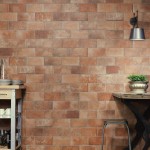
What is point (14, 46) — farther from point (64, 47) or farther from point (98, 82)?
point (98, 82)

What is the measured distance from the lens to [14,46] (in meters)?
5.30

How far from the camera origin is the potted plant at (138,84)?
4.87 metres

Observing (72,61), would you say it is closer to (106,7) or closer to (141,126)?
(106,7)

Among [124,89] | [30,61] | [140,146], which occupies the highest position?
[30,61]

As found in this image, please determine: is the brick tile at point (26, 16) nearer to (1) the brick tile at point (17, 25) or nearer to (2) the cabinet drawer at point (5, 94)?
(1) the brick tile at point (17, 25)

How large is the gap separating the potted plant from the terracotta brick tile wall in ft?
1.16

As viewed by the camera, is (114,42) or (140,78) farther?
(114,42)

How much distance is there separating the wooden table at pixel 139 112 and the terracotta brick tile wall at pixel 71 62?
0.70ft

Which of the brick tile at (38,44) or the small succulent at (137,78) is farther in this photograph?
the brick tile at (38,44)

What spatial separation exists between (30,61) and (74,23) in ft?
2.74

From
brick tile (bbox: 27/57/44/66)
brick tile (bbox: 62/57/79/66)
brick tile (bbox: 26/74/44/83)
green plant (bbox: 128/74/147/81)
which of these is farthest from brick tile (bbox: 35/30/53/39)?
green plant (bbox: 128/74/147/81)

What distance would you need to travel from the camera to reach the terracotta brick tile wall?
17.3ft

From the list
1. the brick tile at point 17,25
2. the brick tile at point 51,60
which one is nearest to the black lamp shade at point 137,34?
the brick tile at point 51,60

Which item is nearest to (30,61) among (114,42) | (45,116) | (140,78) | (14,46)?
(14,46)
